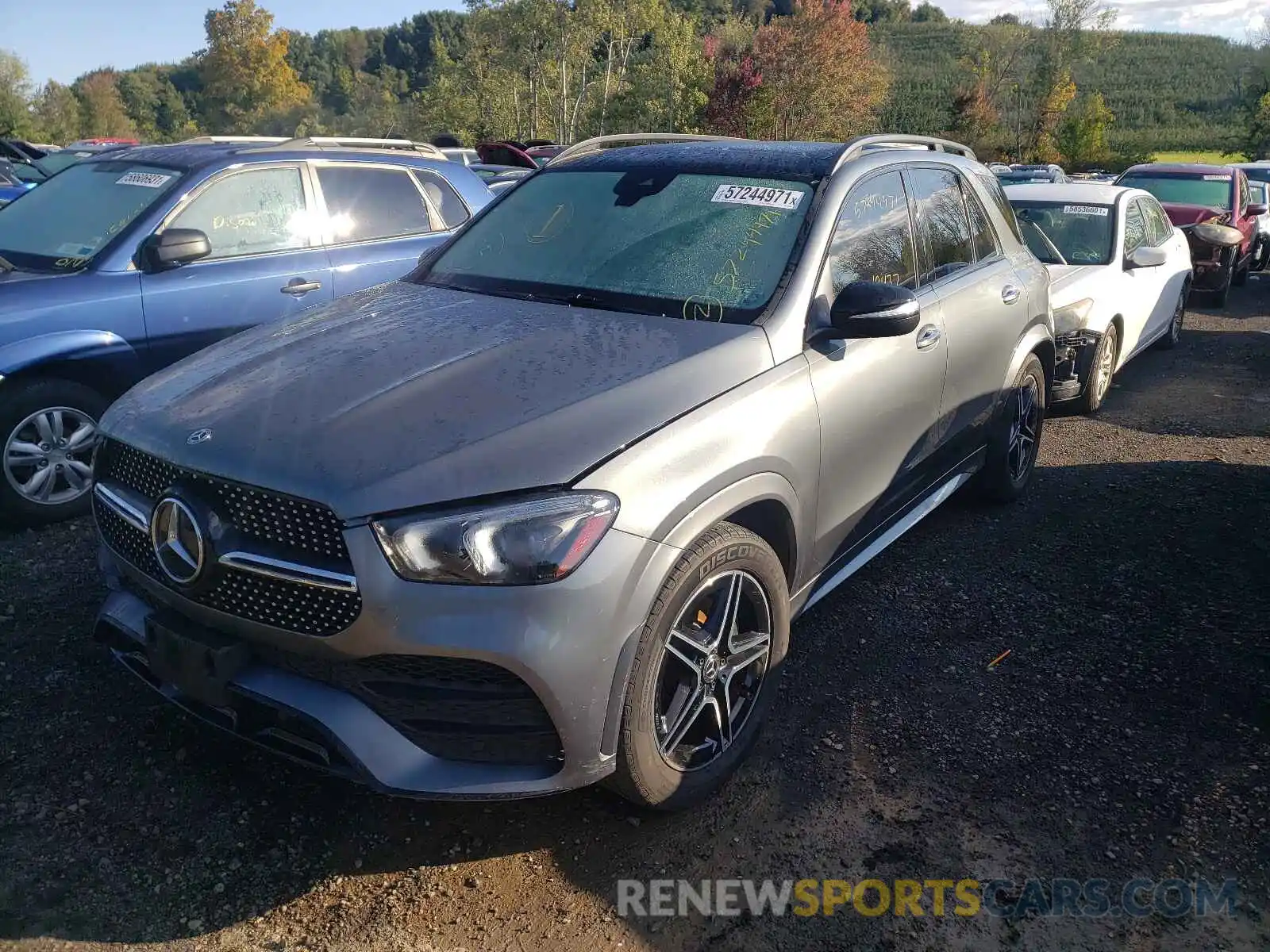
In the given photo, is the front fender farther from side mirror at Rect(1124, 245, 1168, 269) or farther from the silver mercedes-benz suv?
side mirror at Rect(1124, 245, 1168, 269)

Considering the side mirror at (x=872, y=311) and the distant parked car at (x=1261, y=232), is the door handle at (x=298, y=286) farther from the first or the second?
the distant parked car at (x=1261, y=232)

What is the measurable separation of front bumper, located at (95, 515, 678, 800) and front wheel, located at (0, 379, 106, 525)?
275 centimetres

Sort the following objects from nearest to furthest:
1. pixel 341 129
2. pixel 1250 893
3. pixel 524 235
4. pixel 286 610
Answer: pixel 286 610, pixel 1250 893, pixel 524 235, pixel 341 129

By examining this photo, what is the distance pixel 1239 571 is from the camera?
4.58m

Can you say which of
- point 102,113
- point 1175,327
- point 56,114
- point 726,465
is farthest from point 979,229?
point 102,113

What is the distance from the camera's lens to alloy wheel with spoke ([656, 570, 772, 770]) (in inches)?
107

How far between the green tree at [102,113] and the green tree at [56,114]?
1.05 metres

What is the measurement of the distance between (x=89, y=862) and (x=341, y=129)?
2204 inches

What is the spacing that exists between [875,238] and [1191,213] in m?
11.4

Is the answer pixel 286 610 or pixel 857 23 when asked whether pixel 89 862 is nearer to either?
pixel 286 610

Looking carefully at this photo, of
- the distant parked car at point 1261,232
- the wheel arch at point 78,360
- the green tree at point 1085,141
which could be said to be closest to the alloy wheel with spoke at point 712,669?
the wheel arch at point 78,360

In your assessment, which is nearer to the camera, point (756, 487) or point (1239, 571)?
point (756, 487)

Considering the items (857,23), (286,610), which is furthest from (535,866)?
(857,23)

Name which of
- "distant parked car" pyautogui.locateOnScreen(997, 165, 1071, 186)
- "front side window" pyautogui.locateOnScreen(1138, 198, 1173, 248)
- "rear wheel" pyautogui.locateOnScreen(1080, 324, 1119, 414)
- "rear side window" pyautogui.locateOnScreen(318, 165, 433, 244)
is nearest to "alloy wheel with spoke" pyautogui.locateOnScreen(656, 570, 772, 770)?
"rear side window" pyautogui.locateOnScreen(318, 165, 433, 244)
